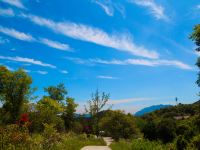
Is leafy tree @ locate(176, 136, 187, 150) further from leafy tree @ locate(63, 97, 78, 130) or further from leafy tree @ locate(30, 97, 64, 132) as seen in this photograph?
leafy tree @ locate(63, 97, 78, 130)

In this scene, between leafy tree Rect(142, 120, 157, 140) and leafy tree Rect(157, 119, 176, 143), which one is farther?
leafy tree Rect(142, 120, 157, 140)

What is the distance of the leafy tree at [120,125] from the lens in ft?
150

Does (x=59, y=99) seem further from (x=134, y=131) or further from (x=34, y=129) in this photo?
(x=34, y=129)

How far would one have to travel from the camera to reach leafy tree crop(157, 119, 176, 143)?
22109 mm

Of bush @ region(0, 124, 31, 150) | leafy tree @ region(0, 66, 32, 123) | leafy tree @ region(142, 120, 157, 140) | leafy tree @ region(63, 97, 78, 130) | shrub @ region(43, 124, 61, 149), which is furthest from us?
leafy tree @ region(63, 97, 78, 130)

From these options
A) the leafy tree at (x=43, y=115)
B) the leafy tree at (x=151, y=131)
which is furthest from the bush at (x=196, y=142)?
the leafy tree at (x=43, y=115)

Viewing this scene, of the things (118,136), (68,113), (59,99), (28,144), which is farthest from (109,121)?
(28,144)

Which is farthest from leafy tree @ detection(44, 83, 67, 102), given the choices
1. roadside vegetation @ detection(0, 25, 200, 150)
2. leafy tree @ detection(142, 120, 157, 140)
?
leafy tree @ detection(142, 120, 157, 140)

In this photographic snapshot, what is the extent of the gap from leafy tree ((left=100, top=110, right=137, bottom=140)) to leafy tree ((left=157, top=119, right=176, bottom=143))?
900 inches

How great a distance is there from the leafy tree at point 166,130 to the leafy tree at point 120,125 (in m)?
22.9

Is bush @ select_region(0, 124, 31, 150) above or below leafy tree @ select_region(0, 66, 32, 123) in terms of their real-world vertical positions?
below

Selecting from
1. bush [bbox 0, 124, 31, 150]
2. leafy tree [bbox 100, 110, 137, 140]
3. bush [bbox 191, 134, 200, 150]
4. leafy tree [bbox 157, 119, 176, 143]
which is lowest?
bush [bbox 191, 134, 200, 150]

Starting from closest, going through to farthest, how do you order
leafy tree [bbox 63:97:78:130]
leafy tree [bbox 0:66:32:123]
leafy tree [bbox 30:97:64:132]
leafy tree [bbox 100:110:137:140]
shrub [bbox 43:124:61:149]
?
shrub [bbox 43:124:61:149], leafy tree [bbox 30:97:64:132], leafy tree [bbox 100:110:137:140], leafy tree [bbox 0:66:32:123], leafy tree [bbox 63:97:78:130]

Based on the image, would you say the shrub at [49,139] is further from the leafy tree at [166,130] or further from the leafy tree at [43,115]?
the leafy tree at [43,115]
